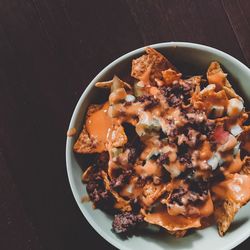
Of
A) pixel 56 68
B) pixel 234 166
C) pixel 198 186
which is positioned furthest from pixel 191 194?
pixel 56 68

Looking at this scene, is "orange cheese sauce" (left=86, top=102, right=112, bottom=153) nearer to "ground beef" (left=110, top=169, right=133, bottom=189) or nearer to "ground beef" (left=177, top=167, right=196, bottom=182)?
"ground beef" (left=110, top=169, right=133, bottom=189)

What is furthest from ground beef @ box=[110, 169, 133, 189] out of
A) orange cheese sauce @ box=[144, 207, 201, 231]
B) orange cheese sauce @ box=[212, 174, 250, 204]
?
orange cheese sauce @ box=[212, 174, 250, 204]

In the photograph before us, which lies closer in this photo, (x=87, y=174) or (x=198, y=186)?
(x=198, y=186)

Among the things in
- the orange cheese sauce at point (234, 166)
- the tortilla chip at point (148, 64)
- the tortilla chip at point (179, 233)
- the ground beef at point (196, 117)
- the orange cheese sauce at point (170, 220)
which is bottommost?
the tortilla chip at point (179, 233)

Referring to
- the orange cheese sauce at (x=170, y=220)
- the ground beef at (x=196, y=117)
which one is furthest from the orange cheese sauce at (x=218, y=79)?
the orange cheese sauce at (x=170, y=220)

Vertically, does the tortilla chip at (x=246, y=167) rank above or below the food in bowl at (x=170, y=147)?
below

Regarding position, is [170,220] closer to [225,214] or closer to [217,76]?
[225,214]

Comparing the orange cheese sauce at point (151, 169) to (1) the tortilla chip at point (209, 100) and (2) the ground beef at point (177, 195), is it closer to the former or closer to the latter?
(2) the ground beef at point (177, 195)
